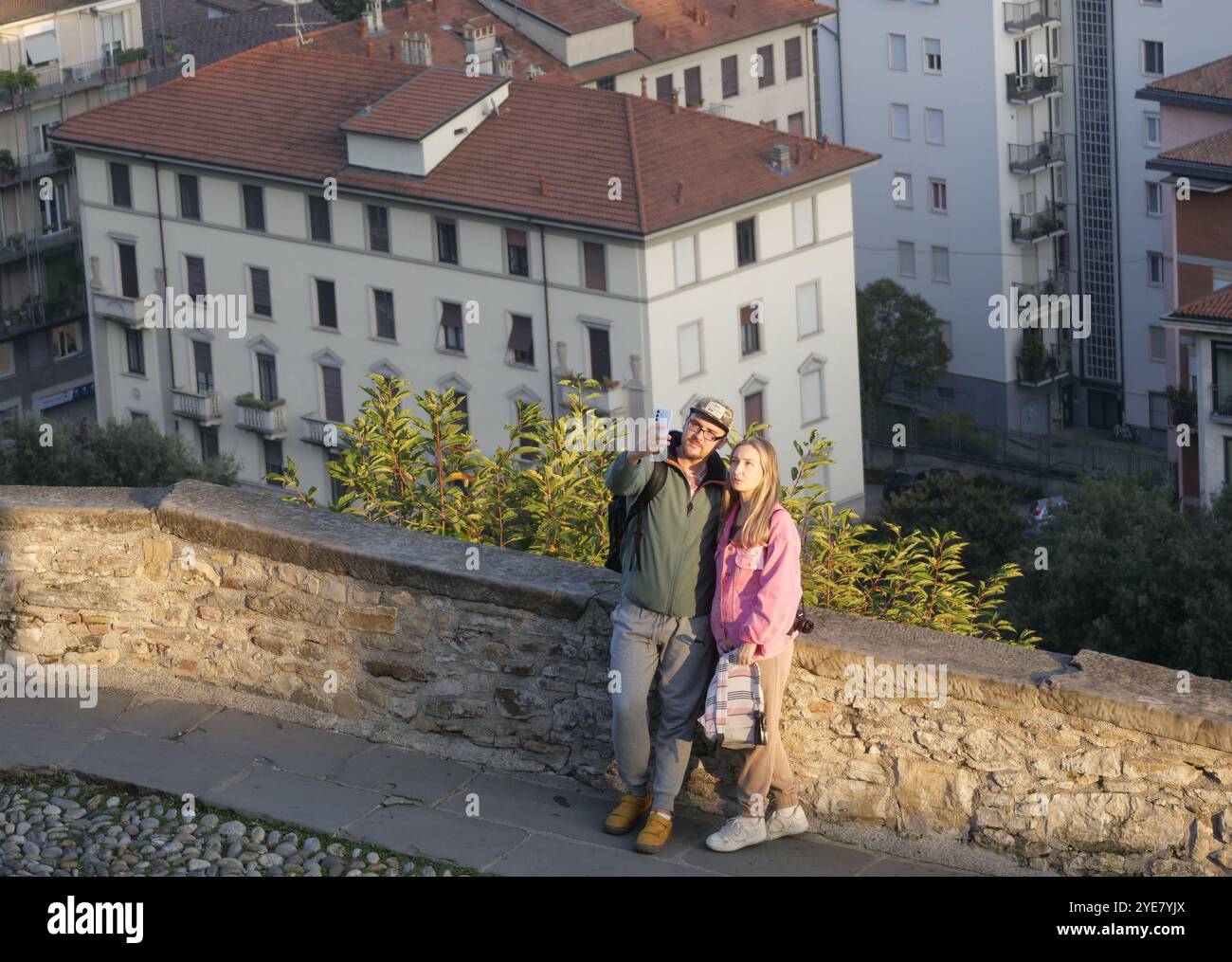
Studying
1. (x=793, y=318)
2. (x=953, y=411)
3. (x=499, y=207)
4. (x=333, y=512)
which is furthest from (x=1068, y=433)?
(x=333, y=512)

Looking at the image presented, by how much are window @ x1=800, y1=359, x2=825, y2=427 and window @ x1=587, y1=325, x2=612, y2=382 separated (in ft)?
16.8

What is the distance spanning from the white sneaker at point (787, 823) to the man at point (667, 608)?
391 mm

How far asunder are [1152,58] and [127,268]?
26.3 metres

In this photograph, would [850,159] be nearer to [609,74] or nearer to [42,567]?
[609,74]

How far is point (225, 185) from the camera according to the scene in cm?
5612

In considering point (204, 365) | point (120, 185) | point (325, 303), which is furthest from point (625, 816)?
point (120, 185)

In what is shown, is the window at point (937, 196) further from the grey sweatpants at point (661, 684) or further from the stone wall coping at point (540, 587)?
the grey sweatpants at point (661, 684)

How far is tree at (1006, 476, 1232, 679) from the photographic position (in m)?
32.8

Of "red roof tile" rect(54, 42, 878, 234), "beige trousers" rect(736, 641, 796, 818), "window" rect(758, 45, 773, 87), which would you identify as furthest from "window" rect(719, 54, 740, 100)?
"beige trousers" rect(736, 641, 796, 818)

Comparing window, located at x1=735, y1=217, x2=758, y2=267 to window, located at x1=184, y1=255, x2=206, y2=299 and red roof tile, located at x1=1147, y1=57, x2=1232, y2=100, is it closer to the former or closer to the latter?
red roof tile, located at x1=1147, y1=57, x2=1232, y2=100

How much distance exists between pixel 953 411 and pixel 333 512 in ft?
178

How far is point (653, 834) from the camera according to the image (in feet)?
30.3

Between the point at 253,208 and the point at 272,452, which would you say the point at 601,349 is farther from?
the point at 272,452

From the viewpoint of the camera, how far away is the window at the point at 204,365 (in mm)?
58844
